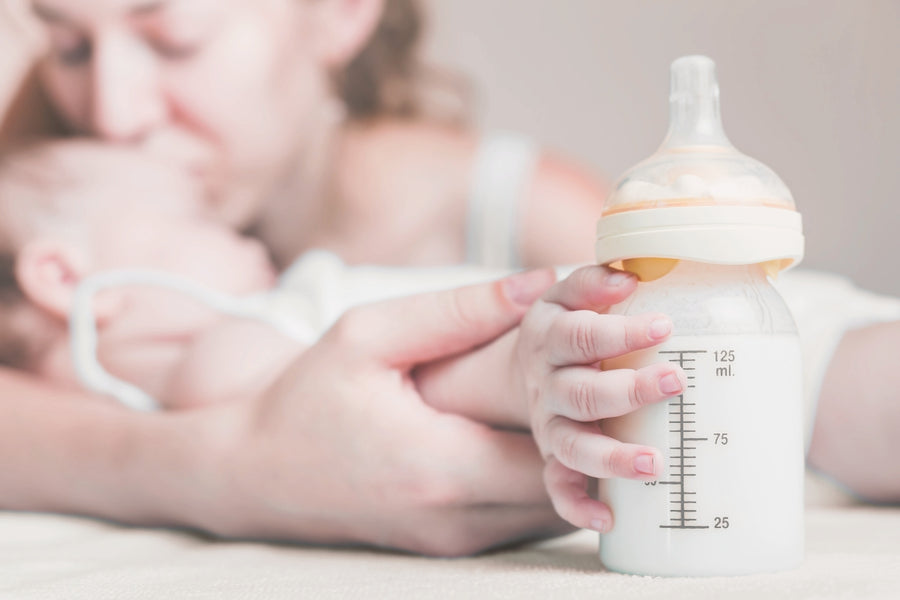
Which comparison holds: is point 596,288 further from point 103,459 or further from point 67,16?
point 67,16

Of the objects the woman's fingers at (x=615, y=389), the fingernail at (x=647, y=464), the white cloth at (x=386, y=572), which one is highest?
the woman's fingers at (x=615, y=389)

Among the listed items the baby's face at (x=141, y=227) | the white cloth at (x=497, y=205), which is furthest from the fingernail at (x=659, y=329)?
the white cloth at (x=497, y=205)

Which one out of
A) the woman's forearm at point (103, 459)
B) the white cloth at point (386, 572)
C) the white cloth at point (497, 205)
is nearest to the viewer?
the white cloth at point (386, 572)

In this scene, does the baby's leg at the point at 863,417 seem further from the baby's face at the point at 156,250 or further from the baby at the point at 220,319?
the baby's face at the point at 156,250

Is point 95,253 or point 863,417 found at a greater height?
point 95,253

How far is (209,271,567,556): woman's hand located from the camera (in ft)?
1.98

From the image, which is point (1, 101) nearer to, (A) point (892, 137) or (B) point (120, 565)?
(B) point (120, 565)

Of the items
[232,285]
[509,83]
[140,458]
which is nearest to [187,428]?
[140,458]

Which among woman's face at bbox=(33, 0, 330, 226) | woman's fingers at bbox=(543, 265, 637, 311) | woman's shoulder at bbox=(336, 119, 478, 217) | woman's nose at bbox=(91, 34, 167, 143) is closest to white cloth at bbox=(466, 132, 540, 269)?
woman's shoulder at bbox=(336, 119, 478, 217)

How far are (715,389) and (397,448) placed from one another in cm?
23

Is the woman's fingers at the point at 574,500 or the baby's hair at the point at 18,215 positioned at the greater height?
the baby's hair at the point at 18,215

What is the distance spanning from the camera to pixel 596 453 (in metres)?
0.49

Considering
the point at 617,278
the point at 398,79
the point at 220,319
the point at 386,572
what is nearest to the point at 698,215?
the point at 617,278

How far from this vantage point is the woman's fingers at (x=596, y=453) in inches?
18.7
